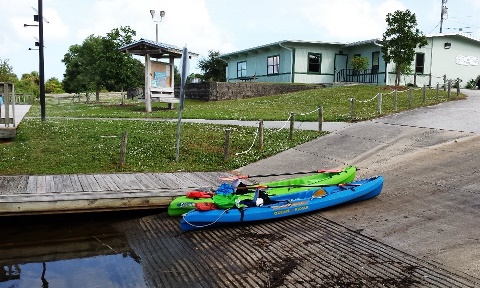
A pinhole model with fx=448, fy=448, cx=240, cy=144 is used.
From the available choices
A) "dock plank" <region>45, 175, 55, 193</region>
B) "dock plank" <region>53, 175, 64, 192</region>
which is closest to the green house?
"dock plank" <region>53, 175, 64, 192</region>

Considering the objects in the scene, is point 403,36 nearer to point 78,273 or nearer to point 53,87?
point 78,273

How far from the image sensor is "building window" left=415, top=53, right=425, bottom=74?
1423 inches

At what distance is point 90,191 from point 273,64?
110 ft

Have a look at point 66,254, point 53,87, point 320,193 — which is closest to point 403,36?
point 320,193

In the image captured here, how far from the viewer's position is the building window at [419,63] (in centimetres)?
3616

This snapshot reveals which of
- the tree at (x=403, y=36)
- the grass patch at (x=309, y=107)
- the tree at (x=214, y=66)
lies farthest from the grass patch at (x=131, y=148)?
the tree at (x=214, y=66)

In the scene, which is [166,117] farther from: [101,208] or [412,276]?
[412,276]

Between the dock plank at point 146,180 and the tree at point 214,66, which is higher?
the tree at point 214,66

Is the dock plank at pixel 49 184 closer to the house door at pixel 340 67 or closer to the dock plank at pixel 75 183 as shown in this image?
the dock plank at pixel 75 183

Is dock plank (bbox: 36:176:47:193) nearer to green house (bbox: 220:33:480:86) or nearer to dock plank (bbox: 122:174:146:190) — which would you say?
dock plank (bbox: 122:174:146:190)

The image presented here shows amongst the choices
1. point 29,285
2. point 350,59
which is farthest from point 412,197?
point 350,59

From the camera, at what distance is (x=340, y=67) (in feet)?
132

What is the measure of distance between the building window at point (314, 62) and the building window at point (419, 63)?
26.1 ft

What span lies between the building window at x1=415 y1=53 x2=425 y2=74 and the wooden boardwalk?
2895 cm
